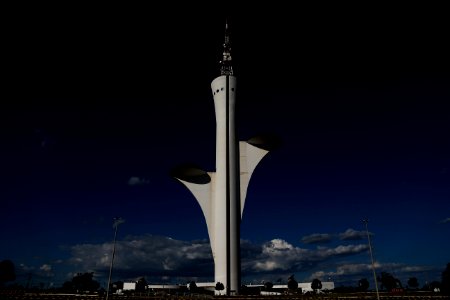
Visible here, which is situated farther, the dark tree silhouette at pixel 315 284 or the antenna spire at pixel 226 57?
the dark tree silhouette at pixel 315 284

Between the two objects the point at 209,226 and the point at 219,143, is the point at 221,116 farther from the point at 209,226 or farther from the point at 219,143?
the point at 209,226

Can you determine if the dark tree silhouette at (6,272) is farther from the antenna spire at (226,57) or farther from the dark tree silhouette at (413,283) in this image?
the dark tree silhouette at (413,283)

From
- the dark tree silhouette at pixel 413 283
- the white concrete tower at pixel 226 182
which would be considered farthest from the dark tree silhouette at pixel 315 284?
the white concrete tower at pixel 226 182

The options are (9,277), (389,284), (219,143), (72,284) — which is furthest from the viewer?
(389,284)

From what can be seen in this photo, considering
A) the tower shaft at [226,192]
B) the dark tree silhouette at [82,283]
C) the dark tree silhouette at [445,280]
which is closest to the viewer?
the tower shaft at [226,192]

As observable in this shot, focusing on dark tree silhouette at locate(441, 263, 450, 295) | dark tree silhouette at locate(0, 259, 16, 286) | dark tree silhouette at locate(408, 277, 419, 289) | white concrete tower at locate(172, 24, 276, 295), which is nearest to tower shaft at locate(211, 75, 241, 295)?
white concrete tower at locate(172, 24, 276, 295)

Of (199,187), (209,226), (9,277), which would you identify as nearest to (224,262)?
(209,226)

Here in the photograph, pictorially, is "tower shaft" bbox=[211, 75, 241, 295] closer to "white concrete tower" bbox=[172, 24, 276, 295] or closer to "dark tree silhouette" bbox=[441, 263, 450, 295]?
"white concrete tower" bbox=[172, 24, 276, 295]
